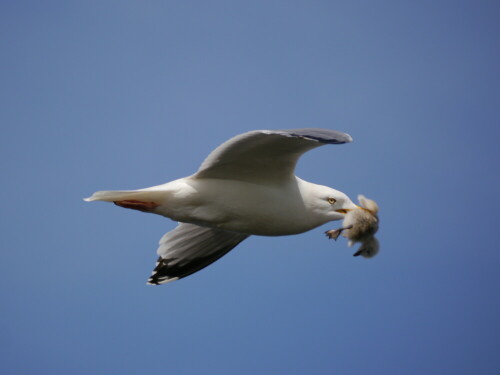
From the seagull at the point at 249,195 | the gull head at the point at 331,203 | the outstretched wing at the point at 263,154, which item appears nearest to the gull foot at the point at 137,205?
the seagull at the point at 249,195

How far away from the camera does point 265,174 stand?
4.57 m

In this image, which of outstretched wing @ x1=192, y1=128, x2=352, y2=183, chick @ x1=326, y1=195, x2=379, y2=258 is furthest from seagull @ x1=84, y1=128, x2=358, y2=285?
chick @ x1=326, y1=195, x2=379, y2=258

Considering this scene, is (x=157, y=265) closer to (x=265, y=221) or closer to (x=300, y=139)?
(x=265, y=221)

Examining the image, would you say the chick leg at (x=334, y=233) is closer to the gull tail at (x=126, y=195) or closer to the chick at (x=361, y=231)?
the chick at (x=361, y=231)

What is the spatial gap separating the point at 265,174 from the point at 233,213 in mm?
301

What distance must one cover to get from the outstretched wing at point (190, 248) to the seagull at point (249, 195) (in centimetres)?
83

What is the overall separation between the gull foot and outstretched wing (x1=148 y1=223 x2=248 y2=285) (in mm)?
990

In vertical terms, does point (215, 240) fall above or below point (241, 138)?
below

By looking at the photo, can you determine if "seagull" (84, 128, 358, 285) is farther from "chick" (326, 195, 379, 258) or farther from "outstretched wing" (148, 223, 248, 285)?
"outstretched wing" (148, 223, 248, 285)

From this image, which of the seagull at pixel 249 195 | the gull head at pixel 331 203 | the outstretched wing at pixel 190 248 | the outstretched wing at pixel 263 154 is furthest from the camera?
the outstretched wing at pixel 190 248

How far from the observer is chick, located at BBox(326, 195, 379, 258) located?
4523 millimetres

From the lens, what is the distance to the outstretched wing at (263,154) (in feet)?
13.5

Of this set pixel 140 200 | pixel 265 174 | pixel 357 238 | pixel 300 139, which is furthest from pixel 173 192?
pixel 357 238

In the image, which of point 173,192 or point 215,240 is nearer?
point 173,192
